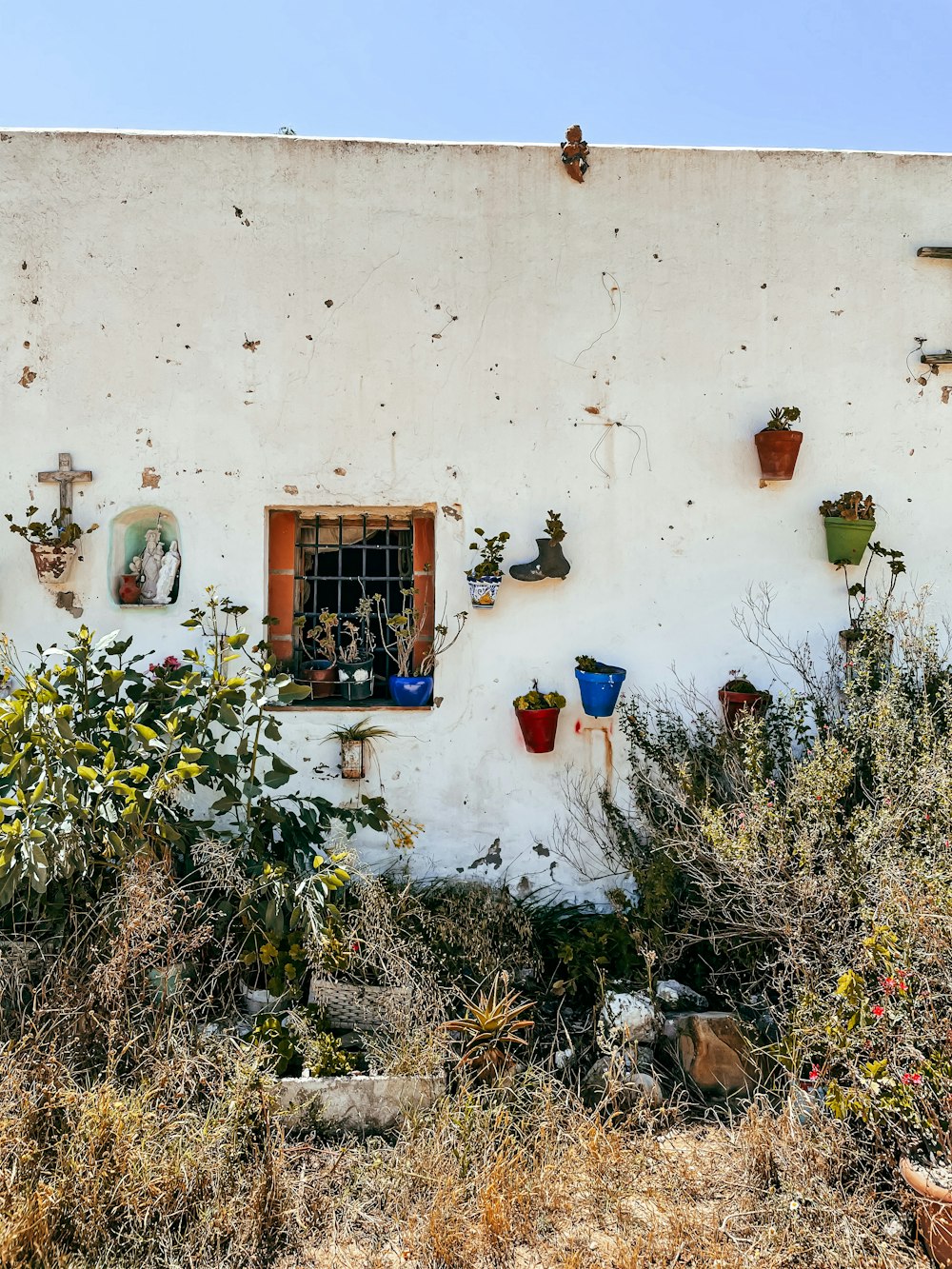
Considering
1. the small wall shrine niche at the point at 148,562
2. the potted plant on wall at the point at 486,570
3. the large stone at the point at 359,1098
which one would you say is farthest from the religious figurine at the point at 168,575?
the large stone at the point at 359,1098

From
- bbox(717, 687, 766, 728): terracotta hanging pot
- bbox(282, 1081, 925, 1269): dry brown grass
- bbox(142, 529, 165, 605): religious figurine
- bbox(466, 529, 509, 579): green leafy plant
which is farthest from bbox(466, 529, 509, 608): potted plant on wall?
bbox(282, 1081, 925, 1269): dry brown grass

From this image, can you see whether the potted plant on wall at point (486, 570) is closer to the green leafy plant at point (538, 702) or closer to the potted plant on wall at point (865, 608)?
the green leafy plant at point (538, 702)

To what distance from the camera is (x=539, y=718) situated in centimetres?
455

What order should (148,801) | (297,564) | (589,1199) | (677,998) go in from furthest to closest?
(297,564) < (677,998) < (148,801) < (589,1199)

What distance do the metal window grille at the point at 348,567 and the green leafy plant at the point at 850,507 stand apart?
7.38 feet

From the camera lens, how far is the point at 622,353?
4793 millimetres

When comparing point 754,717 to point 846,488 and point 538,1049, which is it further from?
point 538,1049

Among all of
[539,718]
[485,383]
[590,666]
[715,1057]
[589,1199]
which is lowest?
[589,1199]

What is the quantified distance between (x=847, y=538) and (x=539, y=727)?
1.90 m

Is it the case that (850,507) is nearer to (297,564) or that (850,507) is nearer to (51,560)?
(297,564)

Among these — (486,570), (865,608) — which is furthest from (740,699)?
(486,570)

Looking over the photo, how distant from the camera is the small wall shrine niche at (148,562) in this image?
4.72 m

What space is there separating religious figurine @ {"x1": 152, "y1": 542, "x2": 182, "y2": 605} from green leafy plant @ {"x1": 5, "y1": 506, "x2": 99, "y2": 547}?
0.39 meters

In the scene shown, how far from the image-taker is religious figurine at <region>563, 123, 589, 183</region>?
4.70m
